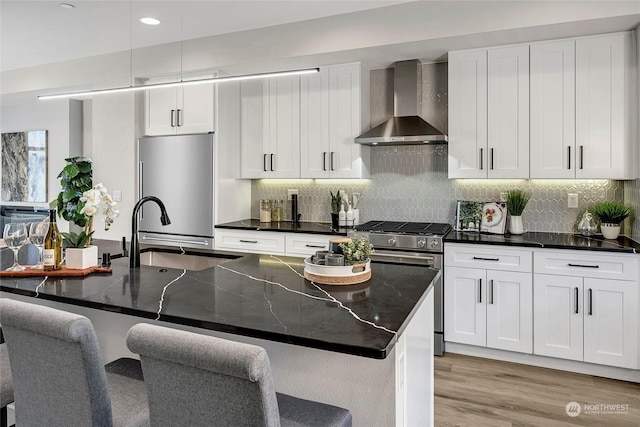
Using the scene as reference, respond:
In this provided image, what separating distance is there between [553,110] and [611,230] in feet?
3.31

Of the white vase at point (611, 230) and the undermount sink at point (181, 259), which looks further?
the white vase at point (611, 230)

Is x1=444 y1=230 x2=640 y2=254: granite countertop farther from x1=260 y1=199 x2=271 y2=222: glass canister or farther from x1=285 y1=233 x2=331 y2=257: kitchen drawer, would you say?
x1=260 y1=199 x2=271 y2=222: glass canister

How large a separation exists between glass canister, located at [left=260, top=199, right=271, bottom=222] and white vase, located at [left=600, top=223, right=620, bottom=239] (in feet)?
9.79

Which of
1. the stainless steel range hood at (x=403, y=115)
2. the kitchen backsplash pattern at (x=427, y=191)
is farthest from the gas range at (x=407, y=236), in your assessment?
the stainless steel range hood at (x=403, y=115)

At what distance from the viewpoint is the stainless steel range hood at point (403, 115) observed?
12.2 feet

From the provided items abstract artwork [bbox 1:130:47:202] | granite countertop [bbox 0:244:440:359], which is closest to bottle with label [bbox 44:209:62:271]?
granite countertop [bbox 0:244:440:359]

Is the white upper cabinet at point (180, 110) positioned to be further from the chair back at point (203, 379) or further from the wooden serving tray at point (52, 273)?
the chair back at point (203, 379)

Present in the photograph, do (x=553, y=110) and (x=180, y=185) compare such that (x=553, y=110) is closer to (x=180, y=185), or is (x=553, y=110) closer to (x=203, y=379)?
(x=203, y=379)

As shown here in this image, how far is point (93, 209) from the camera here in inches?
82.0

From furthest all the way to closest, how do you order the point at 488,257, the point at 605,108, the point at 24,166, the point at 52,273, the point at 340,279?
the point at 24,166, the point at 488,257, the point at 605,108, the point at 52,273, the point at 340,279

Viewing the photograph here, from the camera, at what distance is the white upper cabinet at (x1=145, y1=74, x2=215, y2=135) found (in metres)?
4.27

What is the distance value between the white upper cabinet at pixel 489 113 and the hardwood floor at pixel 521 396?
4.96 feet

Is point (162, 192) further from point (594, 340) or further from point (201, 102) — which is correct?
point (594, 340)

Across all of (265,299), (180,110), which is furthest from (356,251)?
(180,110)
